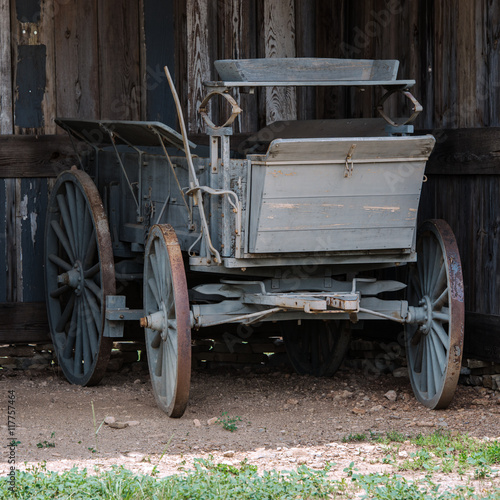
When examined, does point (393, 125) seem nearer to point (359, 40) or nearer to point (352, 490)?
point (359, 40)

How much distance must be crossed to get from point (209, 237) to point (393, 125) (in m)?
1.28

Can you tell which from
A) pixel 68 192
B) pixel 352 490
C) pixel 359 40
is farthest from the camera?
pixel 359 40

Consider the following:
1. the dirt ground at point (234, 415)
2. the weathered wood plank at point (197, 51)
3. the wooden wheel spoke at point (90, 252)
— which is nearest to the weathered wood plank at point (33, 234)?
the dirt ground at point (234, 415)

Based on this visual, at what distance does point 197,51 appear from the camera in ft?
23.5

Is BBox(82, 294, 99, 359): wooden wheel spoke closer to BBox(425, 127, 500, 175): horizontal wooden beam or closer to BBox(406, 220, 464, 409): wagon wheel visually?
BBox(406, 220, 464, 409): wagon wheel

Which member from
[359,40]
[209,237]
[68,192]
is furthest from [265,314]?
[359,40]

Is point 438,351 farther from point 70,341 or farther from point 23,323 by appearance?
point 23,323

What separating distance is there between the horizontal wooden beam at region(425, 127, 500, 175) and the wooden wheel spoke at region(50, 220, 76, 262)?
96.5 inches

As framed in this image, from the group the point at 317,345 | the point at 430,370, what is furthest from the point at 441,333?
the point at 317,345

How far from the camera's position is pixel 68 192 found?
6.59m

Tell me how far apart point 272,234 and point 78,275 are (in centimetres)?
187

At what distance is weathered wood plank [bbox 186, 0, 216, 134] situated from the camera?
7.14 meters

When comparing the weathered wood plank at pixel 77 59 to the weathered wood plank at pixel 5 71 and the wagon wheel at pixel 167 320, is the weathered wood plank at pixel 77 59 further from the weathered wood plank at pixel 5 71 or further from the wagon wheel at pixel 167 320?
the wagon wheel at pixel 167 320

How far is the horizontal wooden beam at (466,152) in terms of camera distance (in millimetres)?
5770
